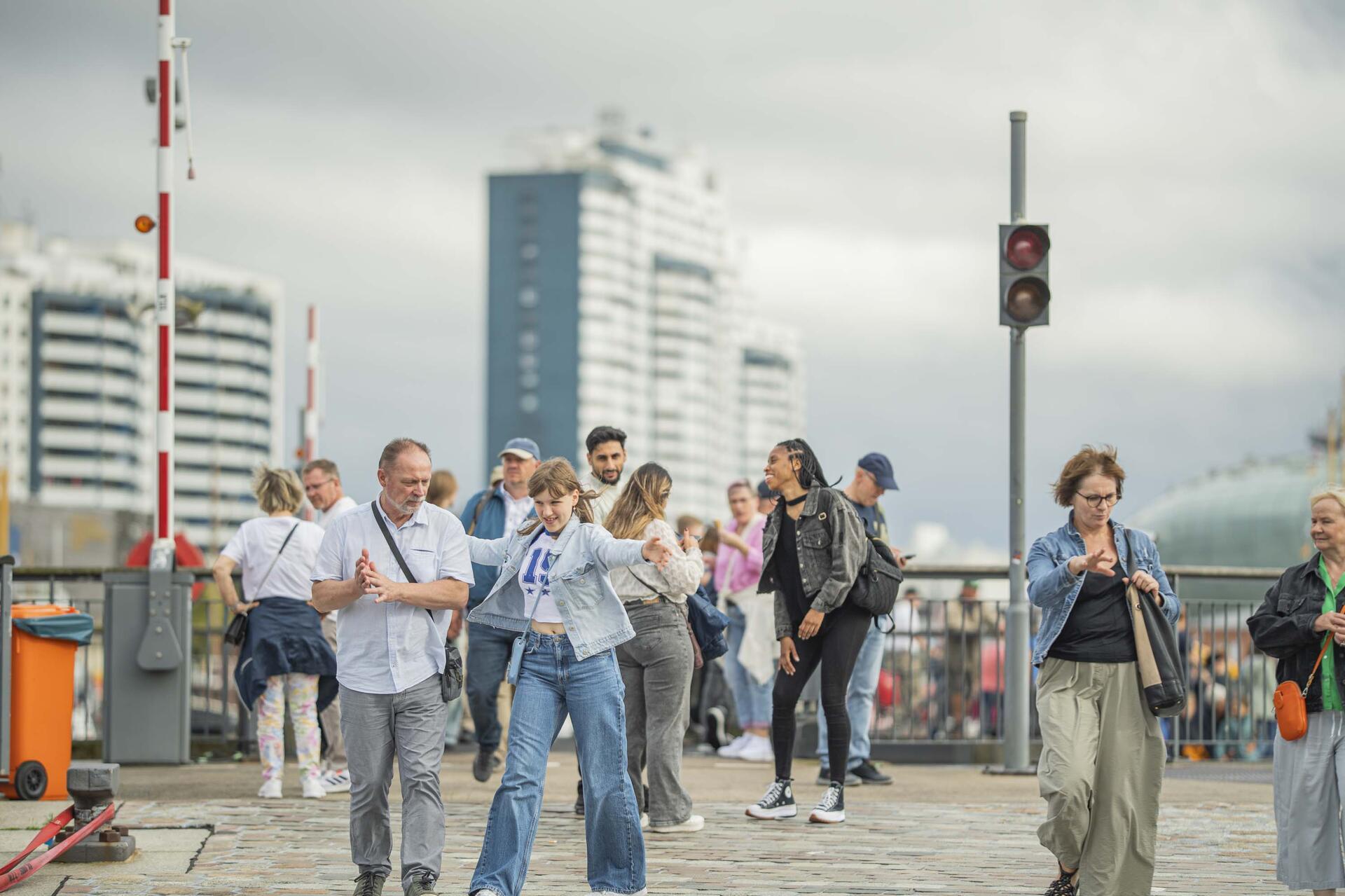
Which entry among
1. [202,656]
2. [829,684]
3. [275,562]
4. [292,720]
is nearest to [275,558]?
[275,562]

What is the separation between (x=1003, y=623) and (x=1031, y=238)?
3.37 meters

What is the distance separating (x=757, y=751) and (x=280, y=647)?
183 inches

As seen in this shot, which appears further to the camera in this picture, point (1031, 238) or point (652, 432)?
point (652, 432)

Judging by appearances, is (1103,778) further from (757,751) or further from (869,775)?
(757,751)

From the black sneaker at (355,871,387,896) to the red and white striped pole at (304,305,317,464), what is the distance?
12098mm

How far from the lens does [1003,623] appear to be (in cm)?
1407

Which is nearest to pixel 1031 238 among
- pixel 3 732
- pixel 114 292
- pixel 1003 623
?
pixel 1003 623

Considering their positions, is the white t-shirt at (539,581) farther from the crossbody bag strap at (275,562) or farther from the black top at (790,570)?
the crossbody bag strap at (275,562)

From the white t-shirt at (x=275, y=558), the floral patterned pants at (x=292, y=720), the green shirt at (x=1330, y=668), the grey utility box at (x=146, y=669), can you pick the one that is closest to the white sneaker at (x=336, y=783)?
the floral patterned pants at (x=292, y=720)

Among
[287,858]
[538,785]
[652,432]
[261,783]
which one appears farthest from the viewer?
[652,432]

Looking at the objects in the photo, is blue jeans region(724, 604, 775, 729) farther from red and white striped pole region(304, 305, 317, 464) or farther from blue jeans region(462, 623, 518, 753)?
red and white striped pole region(304, 305, 317, 464)

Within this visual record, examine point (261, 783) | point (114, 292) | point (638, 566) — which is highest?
point (114, 292)

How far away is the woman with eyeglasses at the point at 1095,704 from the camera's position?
720cm

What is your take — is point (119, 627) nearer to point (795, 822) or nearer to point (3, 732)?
point (3, 732)
